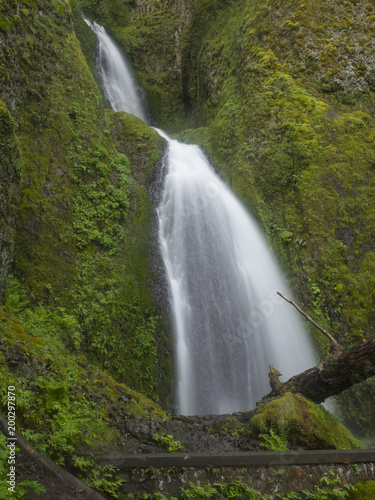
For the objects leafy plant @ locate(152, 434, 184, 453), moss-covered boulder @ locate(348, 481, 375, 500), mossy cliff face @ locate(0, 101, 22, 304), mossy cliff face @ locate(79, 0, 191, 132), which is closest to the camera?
moss-covered boulder @ locate(348, 481, 375, 500)

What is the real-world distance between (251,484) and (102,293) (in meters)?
4.69

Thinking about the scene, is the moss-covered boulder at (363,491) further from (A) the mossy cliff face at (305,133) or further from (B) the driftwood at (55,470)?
(A) the mossy cliff face at (305,133)

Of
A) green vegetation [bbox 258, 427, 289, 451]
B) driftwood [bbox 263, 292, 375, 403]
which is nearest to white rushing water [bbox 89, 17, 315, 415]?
driftwood [bbox 263, 292, 375, 403]

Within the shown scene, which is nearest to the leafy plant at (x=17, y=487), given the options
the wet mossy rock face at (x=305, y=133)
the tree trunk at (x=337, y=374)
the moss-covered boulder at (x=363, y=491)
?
the moss-covered boulder at (x=363, y=491)

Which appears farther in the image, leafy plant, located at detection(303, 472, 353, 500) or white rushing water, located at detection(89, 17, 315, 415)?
white rushing water, located at detection(89, 17, 315, 415)

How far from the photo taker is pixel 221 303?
28.8 ft

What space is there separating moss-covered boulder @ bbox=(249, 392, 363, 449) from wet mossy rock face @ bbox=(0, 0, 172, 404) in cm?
Answer: 312

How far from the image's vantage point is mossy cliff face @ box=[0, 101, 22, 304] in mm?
5570

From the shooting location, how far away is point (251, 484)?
11.1 feet

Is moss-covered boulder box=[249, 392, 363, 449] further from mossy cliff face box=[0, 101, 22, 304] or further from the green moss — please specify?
mossy cliff face box=[0, 101, 22, 304]

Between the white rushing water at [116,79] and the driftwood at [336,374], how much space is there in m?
16.0

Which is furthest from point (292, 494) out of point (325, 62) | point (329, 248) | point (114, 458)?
point (325, 62)

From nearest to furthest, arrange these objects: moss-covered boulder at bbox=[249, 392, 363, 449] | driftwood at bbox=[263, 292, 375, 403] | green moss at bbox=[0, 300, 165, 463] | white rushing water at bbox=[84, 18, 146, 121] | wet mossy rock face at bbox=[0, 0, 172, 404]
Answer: green moss at bbox=[0, 300, 165, 463] < moss-covered boulder at bbox=[249, 392, 363, 449] < driftwood at bbox=[263, 292, 375, 403] < wet mossy rock face at bbox=[0, 0, 172, 404] < white rushing water at bbox=[84, 18, 146, 121]

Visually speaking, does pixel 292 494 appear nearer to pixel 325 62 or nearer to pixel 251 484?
pixel 251 484
